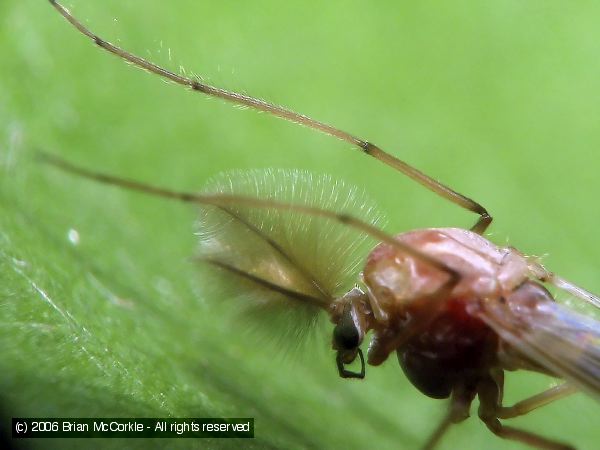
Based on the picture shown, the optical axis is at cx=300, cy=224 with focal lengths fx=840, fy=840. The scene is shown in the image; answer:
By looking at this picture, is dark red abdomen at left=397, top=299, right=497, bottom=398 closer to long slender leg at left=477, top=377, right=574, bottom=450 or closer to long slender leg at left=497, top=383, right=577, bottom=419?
long slender leg at left=477, top=377, right=574, bottom=450

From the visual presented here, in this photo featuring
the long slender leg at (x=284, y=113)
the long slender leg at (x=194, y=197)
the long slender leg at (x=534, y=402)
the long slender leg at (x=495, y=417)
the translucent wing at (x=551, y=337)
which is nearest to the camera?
the long slender leg at (x=194, y=197)

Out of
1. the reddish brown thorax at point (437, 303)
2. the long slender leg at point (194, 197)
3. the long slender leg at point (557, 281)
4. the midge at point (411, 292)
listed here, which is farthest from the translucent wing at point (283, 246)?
the long slender leg at point (557, 281)

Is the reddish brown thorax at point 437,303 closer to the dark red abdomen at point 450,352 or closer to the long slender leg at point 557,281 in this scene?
the dark red abdomen at point 450,352

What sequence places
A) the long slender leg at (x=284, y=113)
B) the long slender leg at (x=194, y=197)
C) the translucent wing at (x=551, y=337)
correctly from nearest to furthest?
the long slender leg at (x=194, y=197)
the translucent wing at (x=551, y=337)
the long slender leg at (x=284, y=113)

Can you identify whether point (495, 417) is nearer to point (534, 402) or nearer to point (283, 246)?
point (534, 402)

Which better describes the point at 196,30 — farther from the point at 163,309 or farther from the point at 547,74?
the point at 547,74

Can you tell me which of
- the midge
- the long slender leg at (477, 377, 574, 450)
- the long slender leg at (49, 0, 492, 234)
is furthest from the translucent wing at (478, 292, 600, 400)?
the long slender leg at (49, 0, 492, 234)

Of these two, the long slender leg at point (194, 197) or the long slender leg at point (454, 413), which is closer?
the long slender leg at point (194, 197)

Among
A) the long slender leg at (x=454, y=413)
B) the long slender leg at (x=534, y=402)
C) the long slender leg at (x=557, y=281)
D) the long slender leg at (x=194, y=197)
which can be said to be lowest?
the long slender leg at (x=454, y=413)
